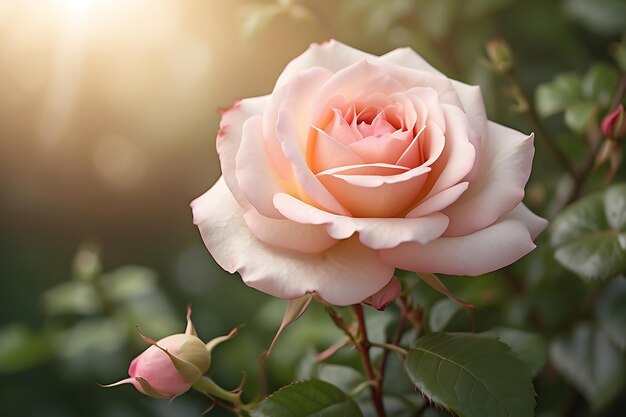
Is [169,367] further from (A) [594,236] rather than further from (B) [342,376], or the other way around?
(A) [594,236]

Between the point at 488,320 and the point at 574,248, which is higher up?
the point at 574,248

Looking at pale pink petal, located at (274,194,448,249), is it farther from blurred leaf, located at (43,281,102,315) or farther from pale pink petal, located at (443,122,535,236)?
blurred leaf, located at (43,281,102,315)

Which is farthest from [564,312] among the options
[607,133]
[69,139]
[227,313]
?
[69,139]

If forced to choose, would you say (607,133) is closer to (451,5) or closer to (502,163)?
(502,163)

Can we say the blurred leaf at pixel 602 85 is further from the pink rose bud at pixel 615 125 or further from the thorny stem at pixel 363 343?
the thorny stem at pixel 363 343

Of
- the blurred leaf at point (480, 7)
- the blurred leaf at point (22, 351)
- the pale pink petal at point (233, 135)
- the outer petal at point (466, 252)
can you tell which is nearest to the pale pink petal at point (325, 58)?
the pale pink petal at point (233, 135)

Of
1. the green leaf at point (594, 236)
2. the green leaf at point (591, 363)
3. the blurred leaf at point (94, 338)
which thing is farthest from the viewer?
the blurred leaf at point (94, 338)

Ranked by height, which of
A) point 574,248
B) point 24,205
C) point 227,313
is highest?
point 574,248

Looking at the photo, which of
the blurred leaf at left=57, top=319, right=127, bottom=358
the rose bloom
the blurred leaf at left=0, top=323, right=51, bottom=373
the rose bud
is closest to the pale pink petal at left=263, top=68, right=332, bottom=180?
the rose bloom
